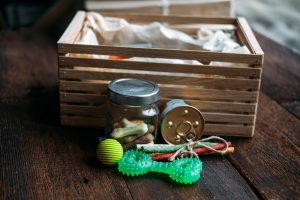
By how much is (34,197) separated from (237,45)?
46cm

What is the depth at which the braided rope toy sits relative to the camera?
0.70 m

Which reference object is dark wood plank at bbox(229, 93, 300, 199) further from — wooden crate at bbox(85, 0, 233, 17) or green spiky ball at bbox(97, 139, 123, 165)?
wooden crate at bbox(85, 0, 233, 17)

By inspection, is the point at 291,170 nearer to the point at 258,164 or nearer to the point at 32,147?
the point at 258,164

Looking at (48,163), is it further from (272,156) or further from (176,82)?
(272,156)

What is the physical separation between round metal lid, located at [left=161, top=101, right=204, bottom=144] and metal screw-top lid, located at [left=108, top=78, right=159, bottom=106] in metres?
0.04

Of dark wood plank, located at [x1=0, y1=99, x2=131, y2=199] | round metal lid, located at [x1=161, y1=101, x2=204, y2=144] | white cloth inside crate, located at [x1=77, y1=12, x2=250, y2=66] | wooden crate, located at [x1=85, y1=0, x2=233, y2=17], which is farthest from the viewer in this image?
wooden crate, located at [x1=85, y1=0, x2=233, y2=17]

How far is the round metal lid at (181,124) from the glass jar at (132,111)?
0.06 feet

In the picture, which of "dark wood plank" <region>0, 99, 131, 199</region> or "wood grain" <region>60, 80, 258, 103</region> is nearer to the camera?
"dark wood plank" <region>0, 99, 131, 199</region>

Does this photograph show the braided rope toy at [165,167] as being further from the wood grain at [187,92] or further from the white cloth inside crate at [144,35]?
the white cloth inside crate at [144,35]

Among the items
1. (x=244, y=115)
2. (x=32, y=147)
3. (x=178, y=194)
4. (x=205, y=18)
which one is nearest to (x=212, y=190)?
(x=178, y=194)

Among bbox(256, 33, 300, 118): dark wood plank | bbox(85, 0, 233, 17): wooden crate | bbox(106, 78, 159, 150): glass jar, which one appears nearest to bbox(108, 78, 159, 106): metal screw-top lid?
bbox(106, 78, 159, 150): glass jar

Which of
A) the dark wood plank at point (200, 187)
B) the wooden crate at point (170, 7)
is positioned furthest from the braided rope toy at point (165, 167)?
the wooden crate at point (170, 7)

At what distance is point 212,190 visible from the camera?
2.26 ft

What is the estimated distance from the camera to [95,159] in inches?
29.7
